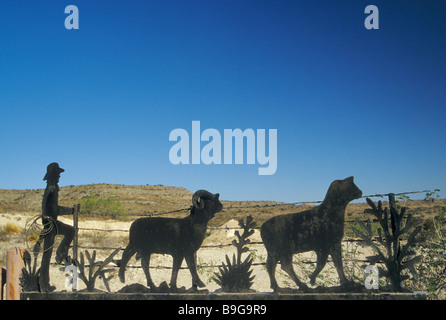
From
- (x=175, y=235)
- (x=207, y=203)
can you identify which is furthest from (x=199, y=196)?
(x=175, y=235)

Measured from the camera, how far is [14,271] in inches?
266

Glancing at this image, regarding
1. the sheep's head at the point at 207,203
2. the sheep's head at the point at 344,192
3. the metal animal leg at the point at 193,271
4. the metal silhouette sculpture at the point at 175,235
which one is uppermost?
the sheep's head at the point at 344,192

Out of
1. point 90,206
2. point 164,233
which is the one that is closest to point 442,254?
point 164,233

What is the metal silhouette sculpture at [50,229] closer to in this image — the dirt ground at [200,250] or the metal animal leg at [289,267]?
the dirt ground at [200,250]

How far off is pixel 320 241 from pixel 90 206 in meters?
20.0

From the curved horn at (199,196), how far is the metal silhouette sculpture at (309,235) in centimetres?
105

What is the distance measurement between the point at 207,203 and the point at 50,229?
2723 millimetres

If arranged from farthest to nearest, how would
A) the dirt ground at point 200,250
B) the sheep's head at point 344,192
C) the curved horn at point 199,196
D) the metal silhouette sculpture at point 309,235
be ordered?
the dirt ground at point 200,250
the curved horn at point 199,196
the sheep's head at point 344,192
the metal silhouette sculpture at point 309,235

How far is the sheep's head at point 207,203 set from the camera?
6594 millimetres

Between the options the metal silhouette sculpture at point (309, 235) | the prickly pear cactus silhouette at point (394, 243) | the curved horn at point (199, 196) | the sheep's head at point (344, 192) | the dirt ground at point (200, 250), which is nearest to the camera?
the prickly pear cactus silhouette at point (394, 243)

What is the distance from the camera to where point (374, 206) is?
6469 mm

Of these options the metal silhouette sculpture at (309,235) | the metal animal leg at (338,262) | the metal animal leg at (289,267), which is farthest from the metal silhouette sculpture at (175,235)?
the metal animal leg at (338,262)

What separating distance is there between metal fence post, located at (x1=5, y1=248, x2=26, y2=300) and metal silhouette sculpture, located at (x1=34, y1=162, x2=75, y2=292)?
1.08 feet
